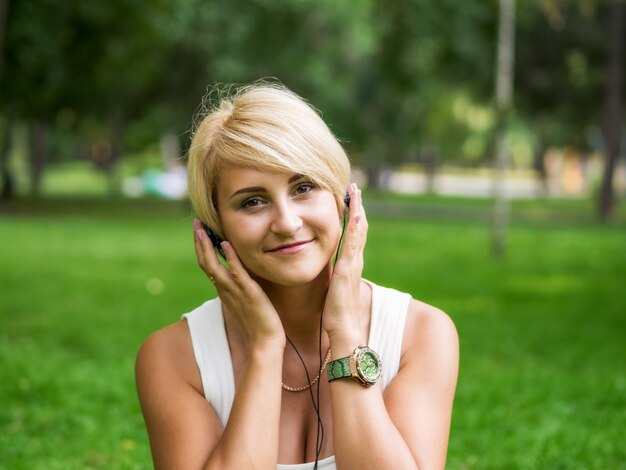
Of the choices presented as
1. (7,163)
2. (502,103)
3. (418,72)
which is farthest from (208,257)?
(7,163)

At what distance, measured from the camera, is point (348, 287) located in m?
2.60

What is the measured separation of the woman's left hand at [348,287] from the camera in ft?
8.40

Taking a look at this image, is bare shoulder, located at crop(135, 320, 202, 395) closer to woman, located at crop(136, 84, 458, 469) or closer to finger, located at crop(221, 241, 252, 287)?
woman, located at crop(136, 84, 458, 469)

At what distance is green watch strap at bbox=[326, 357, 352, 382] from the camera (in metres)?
2.47

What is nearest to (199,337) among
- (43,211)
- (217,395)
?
(217,395)

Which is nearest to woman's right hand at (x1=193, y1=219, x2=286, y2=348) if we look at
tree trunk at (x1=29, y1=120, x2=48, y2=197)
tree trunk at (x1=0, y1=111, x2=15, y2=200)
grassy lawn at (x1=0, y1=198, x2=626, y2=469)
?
grassy lawn at (x1=0, y1=198, x2=626, y2=469)

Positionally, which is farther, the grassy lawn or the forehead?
the grassy lawn

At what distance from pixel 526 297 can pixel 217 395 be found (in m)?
8.71

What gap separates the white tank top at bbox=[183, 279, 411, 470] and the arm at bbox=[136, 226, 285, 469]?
3cm

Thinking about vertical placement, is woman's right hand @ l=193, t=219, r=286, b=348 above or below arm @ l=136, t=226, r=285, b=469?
above

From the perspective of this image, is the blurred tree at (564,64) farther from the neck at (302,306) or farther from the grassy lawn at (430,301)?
the neck at (302,306)

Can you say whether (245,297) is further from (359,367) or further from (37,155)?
(37,155)

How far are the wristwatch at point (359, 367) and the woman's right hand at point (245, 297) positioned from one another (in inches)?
7.5

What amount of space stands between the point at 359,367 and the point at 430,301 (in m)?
7.91
